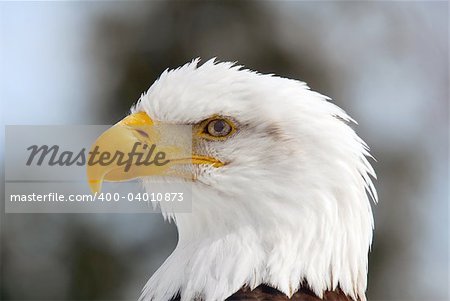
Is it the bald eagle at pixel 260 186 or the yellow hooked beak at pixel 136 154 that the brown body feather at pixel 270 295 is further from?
the yellow hooked beak at pixel 136 154

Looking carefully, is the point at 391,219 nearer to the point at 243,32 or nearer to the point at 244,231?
the point at 243,32

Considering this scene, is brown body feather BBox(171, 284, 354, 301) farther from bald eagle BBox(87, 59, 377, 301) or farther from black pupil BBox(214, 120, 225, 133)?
black pupil BBox(214, 120, 225, 133)

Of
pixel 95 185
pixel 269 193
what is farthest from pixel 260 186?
pixel 95 185

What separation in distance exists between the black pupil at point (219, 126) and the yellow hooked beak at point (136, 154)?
0.09 m

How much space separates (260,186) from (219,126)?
226 millimetres

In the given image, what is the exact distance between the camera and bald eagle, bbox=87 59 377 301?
8.86ft

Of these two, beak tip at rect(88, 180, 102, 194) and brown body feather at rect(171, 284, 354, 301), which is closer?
brown body feather at rect(171, 284, 354, 301)

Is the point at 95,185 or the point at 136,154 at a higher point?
the point at 136,154

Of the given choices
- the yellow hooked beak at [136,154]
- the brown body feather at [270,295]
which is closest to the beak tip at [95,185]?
the yellow hooked beak at [136,154]

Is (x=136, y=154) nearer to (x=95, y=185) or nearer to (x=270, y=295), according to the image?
(x=95, y=185)

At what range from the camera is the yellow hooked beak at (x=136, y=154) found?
9.11 ft

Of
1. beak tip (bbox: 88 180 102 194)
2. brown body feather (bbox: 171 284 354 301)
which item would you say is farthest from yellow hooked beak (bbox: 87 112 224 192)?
brown body feather (bbox: 171 284 354 301)

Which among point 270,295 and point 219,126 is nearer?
point 270,295

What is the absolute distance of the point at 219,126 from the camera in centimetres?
279
